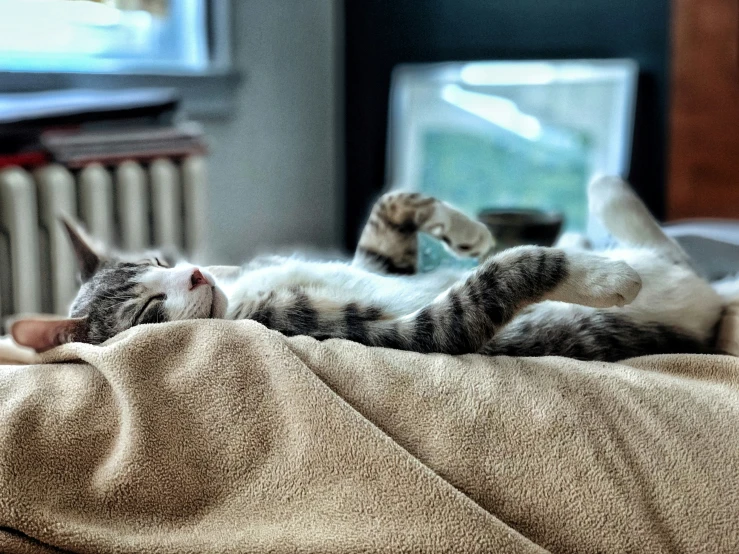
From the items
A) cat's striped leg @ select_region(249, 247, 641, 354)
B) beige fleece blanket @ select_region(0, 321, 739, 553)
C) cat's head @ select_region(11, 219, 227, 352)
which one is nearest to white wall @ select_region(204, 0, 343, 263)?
cat's head @ select_region(11, 219, 227, 352)

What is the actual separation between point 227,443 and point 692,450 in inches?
14.3

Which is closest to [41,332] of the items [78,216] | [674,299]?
[674,299]

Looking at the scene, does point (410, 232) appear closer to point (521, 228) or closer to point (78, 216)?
point (521, 228)

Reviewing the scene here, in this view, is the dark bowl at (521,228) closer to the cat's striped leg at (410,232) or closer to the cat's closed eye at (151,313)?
the cat's striped leg at (410,232)

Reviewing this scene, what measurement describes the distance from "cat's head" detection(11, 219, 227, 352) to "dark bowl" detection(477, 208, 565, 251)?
1.57ft

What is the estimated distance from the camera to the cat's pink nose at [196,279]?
88 centimetres

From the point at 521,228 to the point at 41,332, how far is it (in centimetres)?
70

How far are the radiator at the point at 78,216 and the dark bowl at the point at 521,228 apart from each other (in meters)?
0.75

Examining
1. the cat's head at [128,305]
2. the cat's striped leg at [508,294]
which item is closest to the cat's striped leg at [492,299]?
the cat's striped leg at [508,294]

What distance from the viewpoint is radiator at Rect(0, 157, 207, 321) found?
1762 mm

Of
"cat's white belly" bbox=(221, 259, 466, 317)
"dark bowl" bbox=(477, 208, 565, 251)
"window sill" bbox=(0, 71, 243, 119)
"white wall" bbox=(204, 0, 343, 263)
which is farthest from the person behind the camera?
"white wall" bbox=(204, 0, 343, 263)

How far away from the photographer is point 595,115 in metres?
2.46

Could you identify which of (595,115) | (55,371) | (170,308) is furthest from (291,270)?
(595,115)

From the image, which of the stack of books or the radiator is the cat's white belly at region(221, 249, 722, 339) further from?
the stack of books
